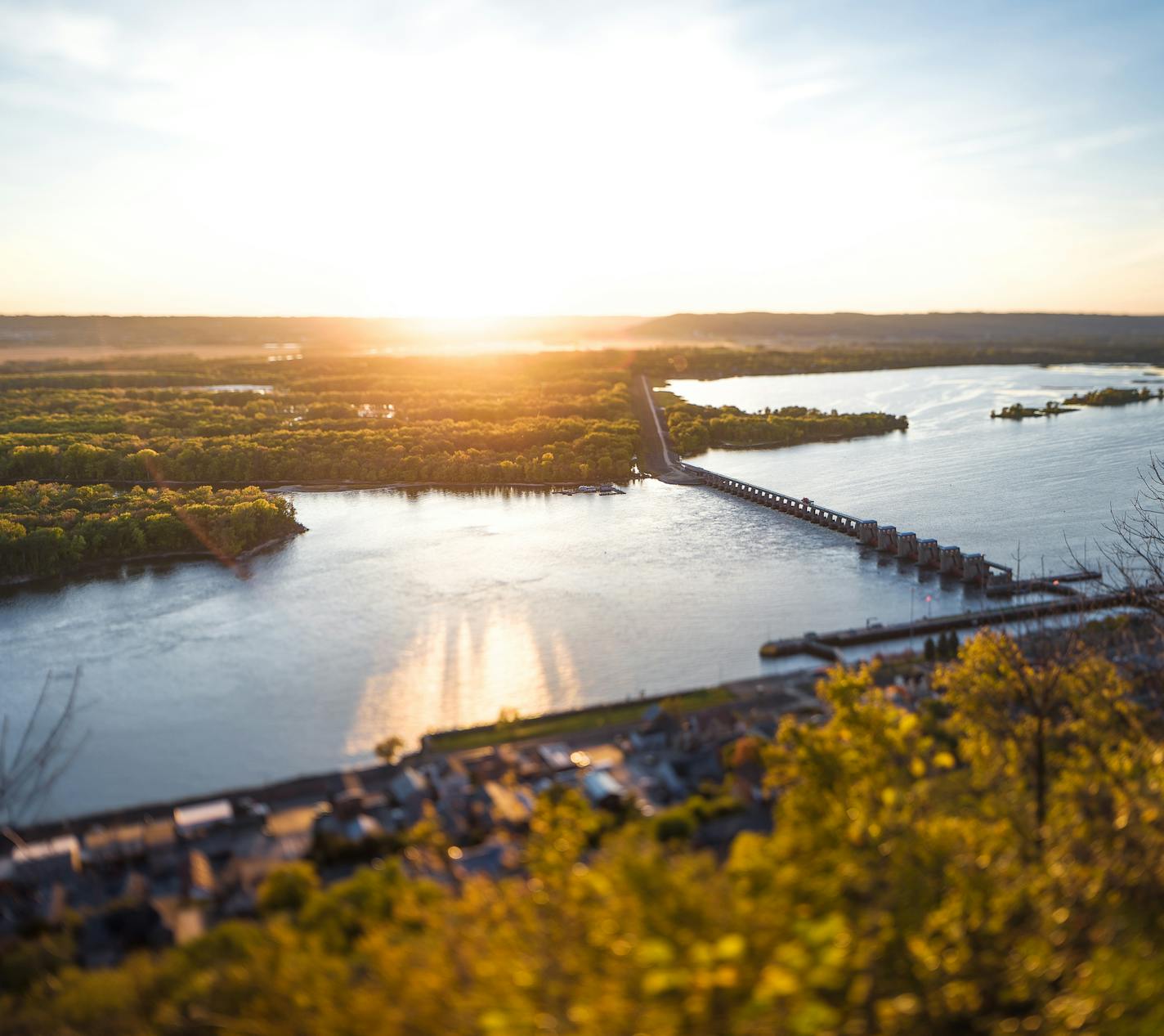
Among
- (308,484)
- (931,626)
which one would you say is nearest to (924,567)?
(931,626)

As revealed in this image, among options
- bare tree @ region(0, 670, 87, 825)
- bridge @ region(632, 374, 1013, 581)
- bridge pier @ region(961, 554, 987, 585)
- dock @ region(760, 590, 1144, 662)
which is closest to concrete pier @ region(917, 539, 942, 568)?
bridge @ region(632, 374, 1013, 581)

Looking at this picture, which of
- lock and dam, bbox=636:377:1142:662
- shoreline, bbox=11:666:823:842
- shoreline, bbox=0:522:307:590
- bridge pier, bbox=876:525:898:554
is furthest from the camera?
bridge pier, bbox=876:525:898:554

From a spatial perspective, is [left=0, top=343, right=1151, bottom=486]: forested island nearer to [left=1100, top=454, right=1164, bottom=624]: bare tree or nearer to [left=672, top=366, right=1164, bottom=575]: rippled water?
[left=672, top=366, right=1164, bottom=575]: rippled water

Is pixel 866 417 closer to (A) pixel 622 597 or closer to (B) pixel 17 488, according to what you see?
(A) pixel 622 597

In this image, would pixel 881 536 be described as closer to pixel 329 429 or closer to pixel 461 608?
pixel 461 608

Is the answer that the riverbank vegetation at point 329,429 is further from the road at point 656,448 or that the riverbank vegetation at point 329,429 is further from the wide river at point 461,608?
the wide river at point 461,608

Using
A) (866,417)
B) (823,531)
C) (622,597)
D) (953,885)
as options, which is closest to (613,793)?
(953,885)

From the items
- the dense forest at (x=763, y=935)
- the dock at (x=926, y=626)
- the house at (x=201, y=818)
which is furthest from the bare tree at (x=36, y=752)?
the dock at (x=926, y=626)
